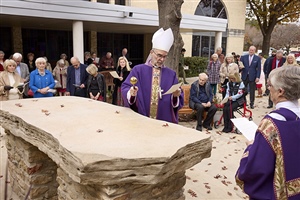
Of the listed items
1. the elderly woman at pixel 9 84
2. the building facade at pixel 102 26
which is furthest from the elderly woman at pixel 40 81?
the building facade at pixel 102 26

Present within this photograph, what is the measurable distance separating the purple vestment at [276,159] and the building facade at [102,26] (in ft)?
25.1

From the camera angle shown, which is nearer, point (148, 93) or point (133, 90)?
point (133, 90)

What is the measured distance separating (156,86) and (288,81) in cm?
203

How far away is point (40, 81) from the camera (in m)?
6.10

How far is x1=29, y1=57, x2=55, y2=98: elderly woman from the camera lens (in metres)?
6.02

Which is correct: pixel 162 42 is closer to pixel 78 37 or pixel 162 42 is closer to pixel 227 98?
pixel 227 98

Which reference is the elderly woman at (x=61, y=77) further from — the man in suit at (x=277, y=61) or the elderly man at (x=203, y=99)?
the man in suit at (x=277, y=61)

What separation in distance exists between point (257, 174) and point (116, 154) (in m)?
0.96

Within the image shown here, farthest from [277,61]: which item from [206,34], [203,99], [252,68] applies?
[206,34]

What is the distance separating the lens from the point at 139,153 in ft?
7.35

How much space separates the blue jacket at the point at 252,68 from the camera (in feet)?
29.7

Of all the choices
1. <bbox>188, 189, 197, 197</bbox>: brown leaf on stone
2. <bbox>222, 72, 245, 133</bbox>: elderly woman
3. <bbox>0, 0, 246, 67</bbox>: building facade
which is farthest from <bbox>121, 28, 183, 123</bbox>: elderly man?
<bbox>0, 0, 246, 67</bbox>: building facade

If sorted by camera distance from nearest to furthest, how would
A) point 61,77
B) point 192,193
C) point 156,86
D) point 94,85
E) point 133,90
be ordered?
point 133,90, point 156,86, point 192,193, point 94,85, point 61,77

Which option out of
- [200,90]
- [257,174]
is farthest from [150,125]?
[200,90]
